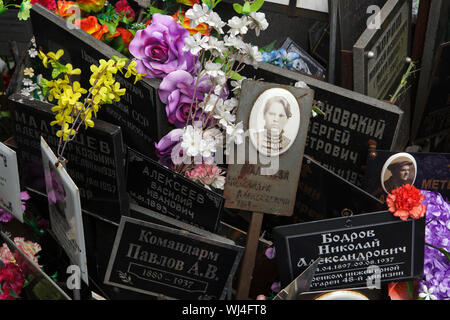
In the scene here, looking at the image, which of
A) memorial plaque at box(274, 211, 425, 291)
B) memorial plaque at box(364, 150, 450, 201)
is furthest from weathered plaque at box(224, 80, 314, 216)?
memorial plaque at box(364, 150, 450, 201)

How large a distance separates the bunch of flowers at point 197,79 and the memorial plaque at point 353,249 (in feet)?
1.06

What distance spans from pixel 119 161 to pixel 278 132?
491mm

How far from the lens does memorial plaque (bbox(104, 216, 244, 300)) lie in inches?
62.1

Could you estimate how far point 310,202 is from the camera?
186cm

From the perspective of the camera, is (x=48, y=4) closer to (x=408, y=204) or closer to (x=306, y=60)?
(x=306, y=60)

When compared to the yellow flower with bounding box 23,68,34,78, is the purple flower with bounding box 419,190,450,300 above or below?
below

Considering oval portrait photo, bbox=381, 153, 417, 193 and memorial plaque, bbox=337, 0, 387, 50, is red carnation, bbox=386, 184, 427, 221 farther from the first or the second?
memorial plaque, bbox=337, 0, 387, 50

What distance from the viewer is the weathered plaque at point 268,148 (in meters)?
1.59

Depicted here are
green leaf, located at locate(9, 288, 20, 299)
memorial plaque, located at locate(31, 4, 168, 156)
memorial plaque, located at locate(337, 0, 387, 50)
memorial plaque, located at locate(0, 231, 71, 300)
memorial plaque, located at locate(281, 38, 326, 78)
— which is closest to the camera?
memorial plaque, located at locate(0, 231, 71, 300)

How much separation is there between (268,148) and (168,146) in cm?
34

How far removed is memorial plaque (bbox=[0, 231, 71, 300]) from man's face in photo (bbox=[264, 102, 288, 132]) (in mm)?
743

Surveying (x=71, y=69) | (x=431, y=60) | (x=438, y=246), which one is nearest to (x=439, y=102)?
(x=431, y=60)

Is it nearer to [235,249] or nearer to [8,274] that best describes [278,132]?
[235,249]
